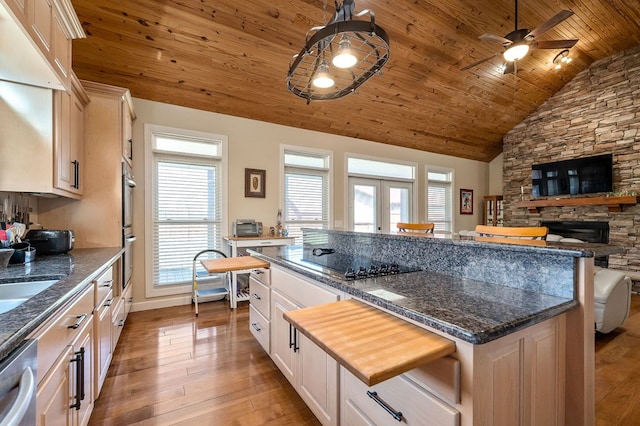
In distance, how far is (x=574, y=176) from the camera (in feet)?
17.3

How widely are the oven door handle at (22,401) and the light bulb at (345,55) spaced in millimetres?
1839

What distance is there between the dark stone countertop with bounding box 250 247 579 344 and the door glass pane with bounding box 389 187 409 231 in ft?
14.8

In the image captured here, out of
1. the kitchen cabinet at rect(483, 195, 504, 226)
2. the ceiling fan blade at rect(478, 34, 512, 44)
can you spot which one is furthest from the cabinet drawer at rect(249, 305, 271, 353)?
the kitchen cabinet at rect(483, 195, 504, 226)

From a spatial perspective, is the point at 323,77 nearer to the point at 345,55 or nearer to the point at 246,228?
the point at 345,55

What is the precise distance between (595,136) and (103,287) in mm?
7448

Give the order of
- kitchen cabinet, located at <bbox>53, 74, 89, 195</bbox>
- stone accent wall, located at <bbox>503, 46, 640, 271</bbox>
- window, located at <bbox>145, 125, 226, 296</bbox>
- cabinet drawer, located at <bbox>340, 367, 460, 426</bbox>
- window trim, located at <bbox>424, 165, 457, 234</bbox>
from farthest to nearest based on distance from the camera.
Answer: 1. window trim, located at <bbox>424, 165, 457, 234</bbox>
2. stone accent wall, located at <bbox>503, 46, 640, 271</bbox>
3. window, located at <bbox>145, 125, 226, 296</bbox>
4. kitchen cabinet, located at <bbox>53, 74, 89, 195</bbox>
5. cabinet drawer, located at <bbox>340, 367, 460, 426</bbox>

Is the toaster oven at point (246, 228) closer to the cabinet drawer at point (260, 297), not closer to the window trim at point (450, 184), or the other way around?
the cabinet drawer at point (260, 297)

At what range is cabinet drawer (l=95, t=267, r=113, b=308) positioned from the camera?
5.56ft

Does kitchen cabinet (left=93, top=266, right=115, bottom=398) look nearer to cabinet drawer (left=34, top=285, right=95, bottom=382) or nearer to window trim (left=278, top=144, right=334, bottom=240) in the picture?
cabinet drawer (left=34, top=285, right=95, bottom=382)

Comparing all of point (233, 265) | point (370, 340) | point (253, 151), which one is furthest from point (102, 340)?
point (253, 151)

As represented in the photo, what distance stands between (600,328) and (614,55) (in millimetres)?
4989

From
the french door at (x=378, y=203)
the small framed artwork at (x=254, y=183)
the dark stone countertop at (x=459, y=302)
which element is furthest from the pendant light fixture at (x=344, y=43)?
the french door at (x=378, y=203)

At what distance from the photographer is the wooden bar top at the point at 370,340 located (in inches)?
30.7

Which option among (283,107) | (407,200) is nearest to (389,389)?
(283,107)
